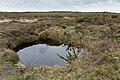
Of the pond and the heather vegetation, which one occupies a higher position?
the heather vegetation

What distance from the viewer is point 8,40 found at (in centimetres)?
3033

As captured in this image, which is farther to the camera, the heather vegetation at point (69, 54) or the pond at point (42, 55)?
the pond at point (42, 55)

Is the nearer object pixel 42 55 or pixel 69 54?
pixel 69 54

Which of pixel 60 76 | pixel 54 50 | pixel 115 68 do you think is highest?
pixel 115 68

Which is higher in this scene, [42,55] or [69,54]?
[69,54]

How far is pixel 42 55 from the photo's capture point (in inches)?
1145

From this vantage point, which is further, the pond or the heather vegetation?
the pond

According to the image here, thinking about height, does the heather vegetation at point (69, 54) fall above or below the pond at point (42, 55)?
above

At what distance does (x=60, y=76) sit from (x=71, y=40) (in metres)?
17.8

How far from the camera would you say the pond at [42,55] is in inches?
982

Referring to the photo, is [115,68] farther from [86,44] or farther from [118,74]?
[86,44]

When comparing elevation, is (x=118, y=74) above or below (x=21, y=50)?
above

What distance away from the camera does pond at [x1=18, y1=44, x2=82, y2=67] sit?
24953mm

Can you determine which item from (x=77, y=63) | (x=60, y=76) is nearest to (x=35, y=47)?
(x=77, y=63)
